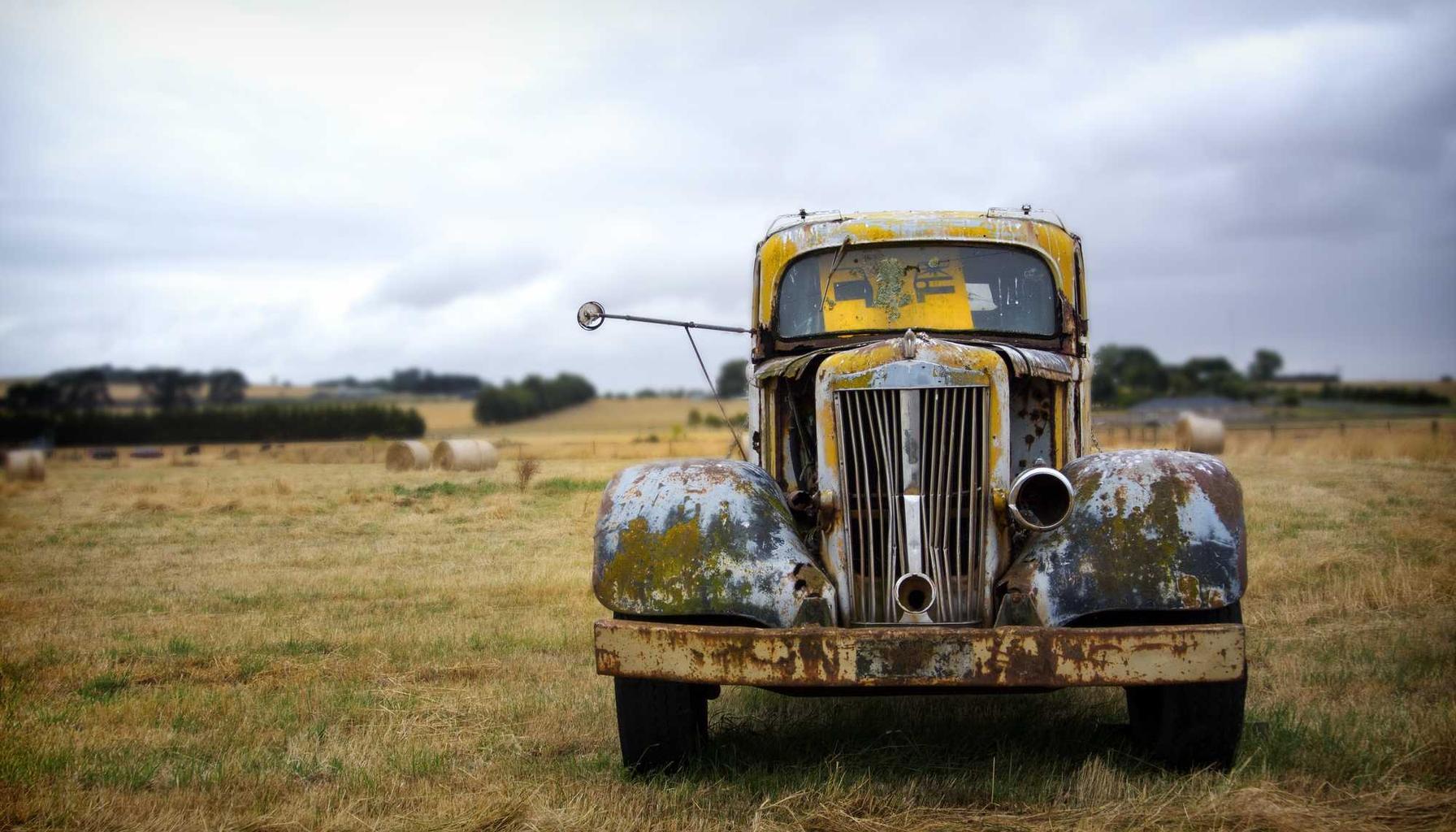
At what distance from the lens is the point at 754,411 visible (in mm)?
6531

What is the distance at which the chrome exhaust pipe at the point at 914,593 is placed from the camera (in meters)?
4.77

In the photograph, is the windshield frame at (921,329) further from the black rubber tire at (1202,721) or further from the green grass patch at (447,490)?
the green grass patch at (447,490)

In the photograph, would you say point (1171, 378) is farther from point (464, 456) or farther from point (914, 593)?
point (914, 593)

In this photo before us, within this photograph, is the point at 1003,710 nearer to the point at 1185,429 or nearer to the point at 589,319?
the point at 589,319

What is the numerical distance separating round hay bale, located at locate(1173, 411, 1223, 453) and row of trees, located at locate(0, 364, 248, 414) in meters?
29.6

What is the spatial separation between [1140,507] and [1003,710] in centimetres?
193

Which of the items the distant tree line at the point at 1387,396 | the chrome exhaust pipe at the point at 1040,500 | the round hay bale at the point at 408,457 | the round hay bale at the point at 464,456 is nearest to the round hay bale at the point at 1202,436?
the round hay bale at the point at 464,456

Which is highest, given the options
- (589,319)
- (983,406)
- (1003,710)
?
(589,319)

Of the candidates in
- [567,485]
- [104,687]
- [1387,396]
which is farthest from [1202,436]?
[1387,396]

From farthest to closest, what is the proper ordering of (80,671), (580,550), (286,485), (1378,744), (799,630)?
(286,485)
(580,550)
(80,671)
(1378,744)
(799,630)

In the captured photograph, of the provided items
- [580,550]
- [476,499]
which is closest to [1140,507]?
[580,550]

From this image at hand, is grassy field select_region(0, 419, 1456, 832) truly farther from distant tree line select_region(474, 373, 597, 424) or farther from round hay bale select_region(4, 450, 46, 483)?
distant tree line select_region(474, 373, 597, 424)

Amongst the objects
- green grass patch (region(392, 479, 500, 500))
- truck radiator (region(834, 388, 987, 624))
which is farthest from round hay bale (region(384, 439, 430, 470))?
truck radiator (region(834, 388, 987, 624))

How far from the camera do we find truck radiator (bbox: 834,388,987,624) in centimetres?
489
